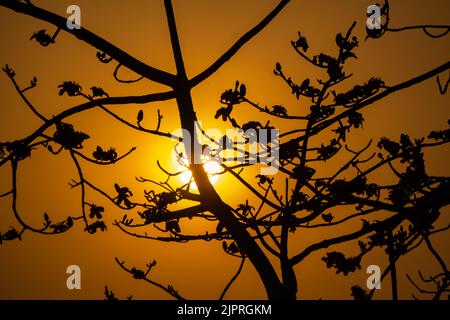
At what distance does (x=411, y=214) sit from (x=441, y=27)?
1.49 metres

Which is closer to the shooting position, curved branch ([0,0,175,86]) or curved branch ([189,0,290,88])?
curved branch ([0,0,175,86])

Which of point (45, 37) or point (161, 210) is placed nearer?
point (45, 37)

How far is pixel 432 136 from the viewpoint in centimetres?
437

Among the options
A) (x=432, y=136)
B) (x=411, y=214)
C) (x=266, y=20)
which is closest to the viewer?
(x=411, y=214)

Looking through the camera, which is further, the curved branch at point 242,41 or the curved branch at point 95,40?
the curved branch at point 242,41

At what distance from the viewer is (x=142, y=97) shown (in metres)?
3.60

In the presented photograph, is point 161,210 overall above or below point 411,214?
above
